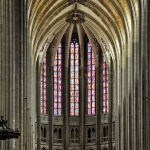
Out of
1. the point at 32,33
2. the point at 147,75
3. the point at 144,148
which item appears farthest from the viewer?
the point at 32,33

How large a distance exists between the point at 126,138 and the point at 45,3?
13.0m

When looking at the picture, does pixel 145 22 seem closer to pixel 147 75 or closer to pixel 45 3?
pixel 147 75

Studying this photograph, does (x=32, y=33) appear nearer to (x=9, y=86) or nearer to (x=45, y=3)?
(x=45, y=3)

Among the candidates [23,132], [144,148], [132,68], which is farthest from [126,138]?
[23,132]

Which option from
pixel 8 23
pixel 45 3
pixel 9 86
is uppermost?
pixel 45 3

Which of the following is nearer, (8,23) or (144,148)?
(8,23)

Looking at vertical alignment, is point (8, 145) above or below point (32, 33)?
below

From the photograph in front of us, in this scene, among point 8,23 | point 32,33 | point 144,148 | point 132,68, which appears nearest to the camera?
point 8,23

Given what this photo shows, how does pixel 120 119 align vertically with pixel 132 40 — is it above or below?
below

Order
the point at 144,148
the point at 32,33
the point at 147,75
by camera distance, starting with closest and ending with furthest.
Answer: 1. the point at 147,75
2. the point at 144,148
3. the point at 32,33

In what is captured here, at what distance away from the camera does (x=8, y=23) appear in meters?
24.1

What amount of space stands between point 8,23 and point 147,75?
35.2ft

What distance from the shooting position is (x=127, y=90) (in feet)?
143

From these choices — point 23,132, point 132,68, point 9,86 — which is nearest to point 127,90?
point 132,68
